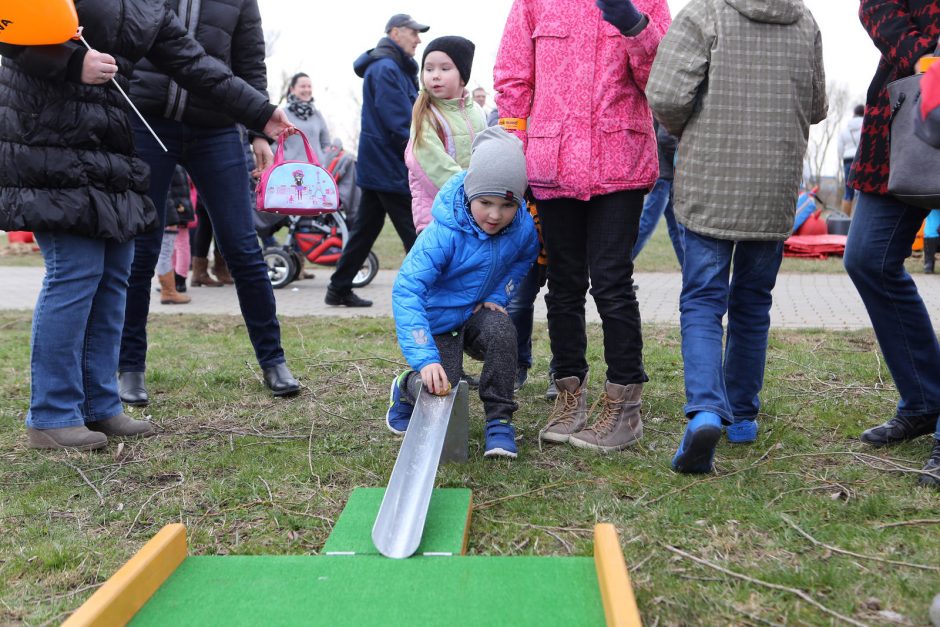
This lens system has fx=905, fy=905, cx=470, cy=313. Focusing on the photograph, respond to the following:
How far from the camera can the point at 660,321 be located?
22.6 feet

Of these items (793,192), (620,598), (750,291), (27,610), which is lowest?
(27,610)

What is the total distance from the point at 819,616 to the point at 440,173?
108 inches

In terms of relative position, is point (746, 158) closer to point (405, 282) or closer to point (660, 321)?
point (405, 282)

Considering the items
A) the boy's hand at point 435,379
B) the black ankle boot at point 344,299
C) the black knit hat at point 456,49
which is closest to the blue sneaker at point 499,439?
the boy's hand at point 435,379

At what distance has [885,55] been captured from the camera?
3.10 meters

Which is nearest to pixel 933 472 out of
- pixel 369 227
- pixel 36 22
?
pixel 36 22

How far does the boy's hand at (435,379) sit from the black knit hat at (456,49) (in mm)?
1761

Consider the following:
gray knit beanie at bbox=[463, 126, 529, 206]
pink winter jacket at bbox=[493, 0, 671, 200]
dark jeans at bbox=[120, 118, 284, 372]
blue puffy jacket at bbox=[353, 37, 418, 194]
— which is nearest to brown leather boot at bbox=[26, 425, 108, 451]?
dark jeans at bbox=[120, 118, 284, 372]

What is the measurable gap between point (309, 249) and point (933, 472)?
299 inches

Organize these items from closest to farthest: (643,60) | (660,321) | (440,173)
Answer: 1. (643,60)
2. (440,173)
3. (660,321)

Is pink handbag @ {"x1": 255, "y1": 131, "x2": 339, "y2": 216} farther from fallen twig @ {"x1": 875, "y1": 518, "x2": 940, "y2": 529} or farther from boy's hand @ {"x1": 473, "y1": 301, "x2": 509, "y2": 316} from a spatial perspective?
fallen twig @ {"x1": 875, "y1": 518, "x2": 940, "y2": 529}

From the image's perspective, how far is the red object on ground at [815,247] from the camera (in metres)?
12.1

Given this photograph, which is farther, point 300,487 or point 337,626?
point 300,487

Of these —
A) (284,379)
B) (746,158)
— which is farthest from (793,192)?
(284,379)
